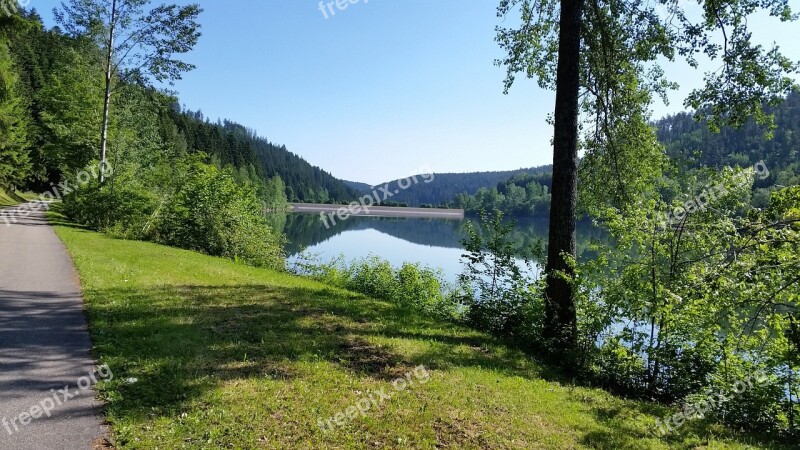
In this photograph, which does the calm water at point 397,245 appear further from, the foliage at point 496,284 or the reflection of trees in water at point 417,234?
the foliage at point 496,284

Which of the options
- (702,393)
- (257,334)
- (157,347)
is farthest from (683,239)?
(157,347)

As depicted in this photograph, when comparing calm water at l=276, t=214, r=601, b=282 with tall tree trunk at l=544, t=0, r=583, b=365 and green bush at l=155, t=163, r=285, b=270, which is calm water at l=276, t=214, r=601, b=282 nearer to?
tall tree trunk at l=544, t=0, r=583, b=365

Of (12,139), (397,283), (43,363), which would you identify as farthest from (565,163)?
(12,139)

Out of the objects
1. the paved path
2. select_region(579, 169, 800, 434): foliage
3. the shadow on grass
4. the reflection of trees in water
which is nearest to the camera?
the paved path

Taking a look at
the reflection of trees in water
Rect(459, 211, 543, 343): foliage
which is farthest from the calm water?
Rect(459, 211, 543, 343): foliage

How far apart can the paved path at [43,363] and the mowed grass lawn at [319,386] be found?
0.26m

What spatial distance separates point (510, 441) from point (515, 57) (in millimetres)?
9120

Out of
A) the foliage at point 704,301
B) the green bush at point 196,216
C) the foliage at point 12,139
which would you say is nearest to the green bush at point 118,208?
the green bush at point 196,216

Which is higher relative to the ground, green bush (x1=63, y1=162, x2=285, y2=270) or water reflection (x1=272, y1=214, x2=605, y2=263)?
green bush (x1=63, y1=162, x2=285, y2=270)

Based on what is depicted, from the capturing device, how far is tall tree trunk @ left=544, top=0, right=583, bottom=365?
8289mm

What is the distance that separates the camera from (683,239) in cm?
727

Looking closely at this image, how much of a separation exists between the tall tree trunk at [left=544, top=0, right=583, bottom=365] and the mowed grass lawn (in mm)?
1139

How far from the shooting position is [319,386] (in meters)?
5.78

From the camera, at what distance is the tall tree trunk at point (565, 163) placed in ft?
27.2
